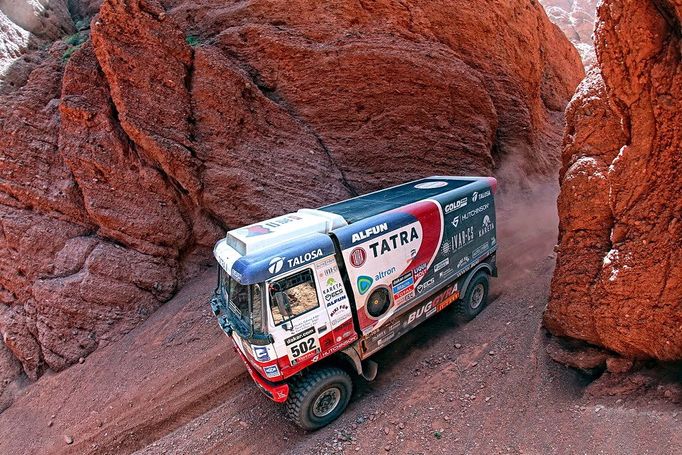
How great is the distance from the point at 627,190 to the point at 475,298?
12.2 ft

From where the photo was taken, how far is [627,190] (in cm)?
421

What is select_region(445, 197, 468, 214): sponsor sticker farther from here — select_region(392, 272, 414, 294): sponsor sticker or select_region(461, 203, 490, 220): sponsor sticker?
select_region(392, 272, 414, 294): sponsor sticker

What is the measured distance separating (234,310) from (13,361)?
5.60 metres

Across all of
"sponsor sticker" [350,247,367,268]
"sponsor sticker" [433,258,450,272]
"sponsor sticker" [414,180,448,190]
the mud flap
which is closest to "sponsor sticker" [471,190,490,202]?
"sponsor sticker" [414,180,448,190]

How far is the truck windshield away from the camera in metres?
4.70

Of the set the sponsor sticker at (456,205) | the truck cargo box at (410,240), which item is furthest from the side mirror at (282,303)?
the sponsor sticker at (456,205)

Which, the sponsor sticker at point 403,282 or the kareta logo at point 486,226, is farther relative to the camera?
the kareta logo at point 486,226

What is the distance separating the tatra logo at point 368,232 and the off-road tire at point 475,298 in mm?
2603

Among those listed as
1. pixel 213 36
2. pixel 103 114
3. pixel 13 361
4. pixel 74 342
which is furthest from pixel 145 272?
pixel 213 36

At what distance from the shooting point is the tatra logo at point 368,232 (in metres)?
5.28

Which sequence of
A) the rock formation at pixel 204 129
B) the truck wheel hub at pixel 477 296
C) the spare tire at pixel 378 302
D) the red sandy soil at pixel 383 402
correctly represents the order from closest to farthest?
1. the red sandy soil at pixel 383 402
2. the spare tire at pixel 378 302
3. the truck wheel hub at pixel 477 296
4. the rock formation at pixel 204 129

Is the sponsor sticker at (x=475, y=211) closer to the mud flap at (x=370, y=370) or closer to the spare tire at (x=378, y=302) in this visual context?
the spare tire at (x=378, y=302)

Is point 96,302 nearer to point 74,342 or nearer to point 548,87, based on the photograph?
point 74,342

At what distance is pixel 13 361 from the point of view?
24.2 feet
